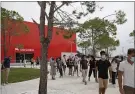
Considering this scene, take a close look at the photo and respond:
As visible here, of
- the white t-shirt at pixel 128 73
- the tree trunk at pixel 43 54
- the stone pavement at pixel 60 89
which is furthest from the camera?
the stone pavement at pixel 60 89

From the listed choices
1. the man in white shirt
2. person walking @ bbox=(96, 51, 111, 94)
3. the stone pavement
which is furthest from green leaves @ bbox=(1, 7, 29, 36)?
the man in white shirt

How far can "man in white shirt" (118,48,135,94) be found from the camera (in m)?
6.71

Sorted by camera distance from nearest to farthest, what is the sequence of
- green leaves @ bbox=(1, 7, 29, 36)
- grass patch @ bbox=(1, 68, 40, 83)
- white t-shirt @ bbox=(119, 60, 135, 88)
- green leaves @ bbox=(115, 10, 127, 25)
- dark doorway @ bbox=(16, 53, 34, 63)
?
1. white t-shirt @ bbox=(119, 60, 135, 88)
2. grass patch @ bbox=(1, 68, 40, 83)
3. green leaves @ bbox=(115, 10, 127, 25)
4. green leaves @ bbox=(1, 7, 29, 36)
5. dark doorway @ bbox=(16, 53, 34, 63)

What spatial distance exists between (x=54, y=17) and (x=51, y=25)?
0.41 metres

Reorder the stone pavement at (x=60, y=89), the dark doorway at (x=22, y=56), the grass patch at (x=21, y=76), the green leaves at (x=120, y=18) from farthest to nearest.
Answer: the dark doorway at (x=22, y=56)
the green leaves at (x=120, y=18)
the grass patch at (x=21, y=76)
the stone pavement at (x=60, y=89)

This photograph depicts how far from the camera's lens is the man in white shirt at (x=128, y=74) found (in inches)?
264

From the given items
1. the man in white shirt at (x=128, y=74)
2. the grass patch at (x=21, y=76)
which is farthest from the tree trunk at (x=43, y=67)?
the grass patch at (x=21, y=76)

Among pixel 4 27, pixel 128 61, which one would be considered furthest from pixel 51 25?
pixel 4 27

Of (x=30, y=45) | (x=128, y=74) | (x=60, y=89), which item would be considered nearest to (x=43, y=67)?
(x=60, y=89)

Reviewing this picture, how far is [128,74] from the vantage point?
22.1ft

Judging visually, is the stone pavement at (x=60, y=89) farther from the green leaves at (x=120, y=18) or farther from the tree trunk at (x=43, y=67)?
the green leaves at (x=120, y=18)

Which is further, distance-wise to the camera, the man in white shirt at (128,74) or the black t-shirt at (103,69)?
the black t-shirt at (103,69)

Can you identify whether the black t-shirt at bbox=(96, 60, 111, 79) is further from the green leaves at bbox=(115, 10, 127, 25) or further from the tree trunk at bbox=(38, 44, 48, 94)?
the green leaves at bbox=(115, 10, 127, 25)

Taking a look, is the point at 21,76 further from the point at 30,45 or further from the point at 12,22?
the point at 30,45
